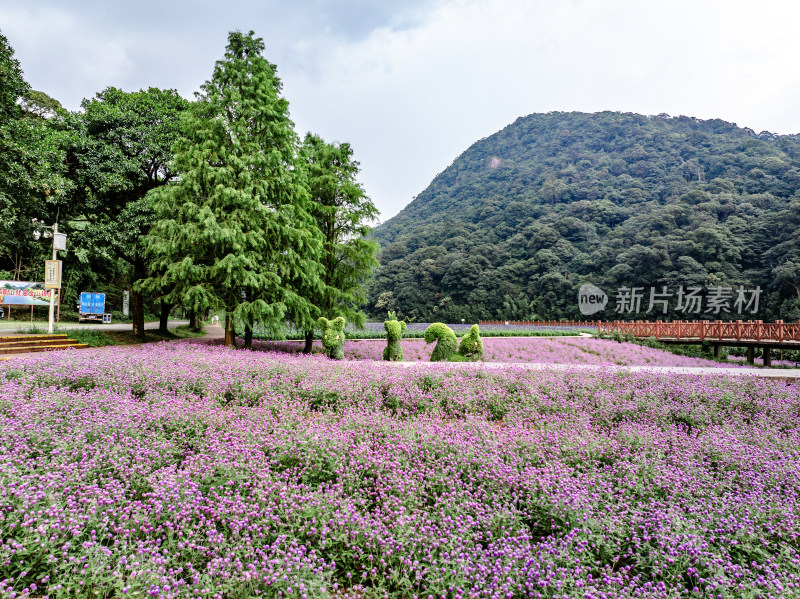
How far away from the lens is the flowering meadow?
18406 mm

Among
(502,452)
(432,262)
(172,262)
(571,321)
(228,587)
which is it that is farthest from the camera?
(432,262)

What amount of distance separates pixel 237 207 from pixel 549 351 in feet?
53.8

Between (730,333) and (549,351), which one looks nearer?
(549,351)

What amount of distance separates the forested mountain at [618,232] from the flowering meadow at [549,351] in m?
21.5

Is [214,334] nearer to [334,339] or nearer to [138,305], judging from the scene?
[138,305]

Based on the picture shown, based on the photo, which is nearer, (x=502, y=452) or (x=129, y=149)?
(x=502, y=452)

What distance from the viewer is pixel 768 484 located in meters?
3.98

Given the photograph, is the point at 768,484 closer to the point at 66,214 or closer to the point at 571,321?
the point at 66,214

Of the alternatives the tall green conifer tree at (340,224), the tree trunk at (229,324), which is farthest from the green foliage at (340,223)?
the tree trunk at (229,324)

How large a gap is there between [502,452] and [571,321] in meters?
45.8

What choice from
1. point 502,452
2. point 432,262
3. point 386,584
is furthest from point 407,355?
point 432,262

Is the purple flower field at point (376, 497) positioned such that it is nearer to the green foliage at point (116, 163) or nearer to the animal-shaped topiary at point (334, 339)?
the animal-shaped topiary at point (334, 339)

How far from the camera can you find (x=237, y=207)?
13.5m

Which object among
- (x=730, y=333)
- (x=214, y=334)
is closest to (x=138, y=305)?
(x=214, y=334)
